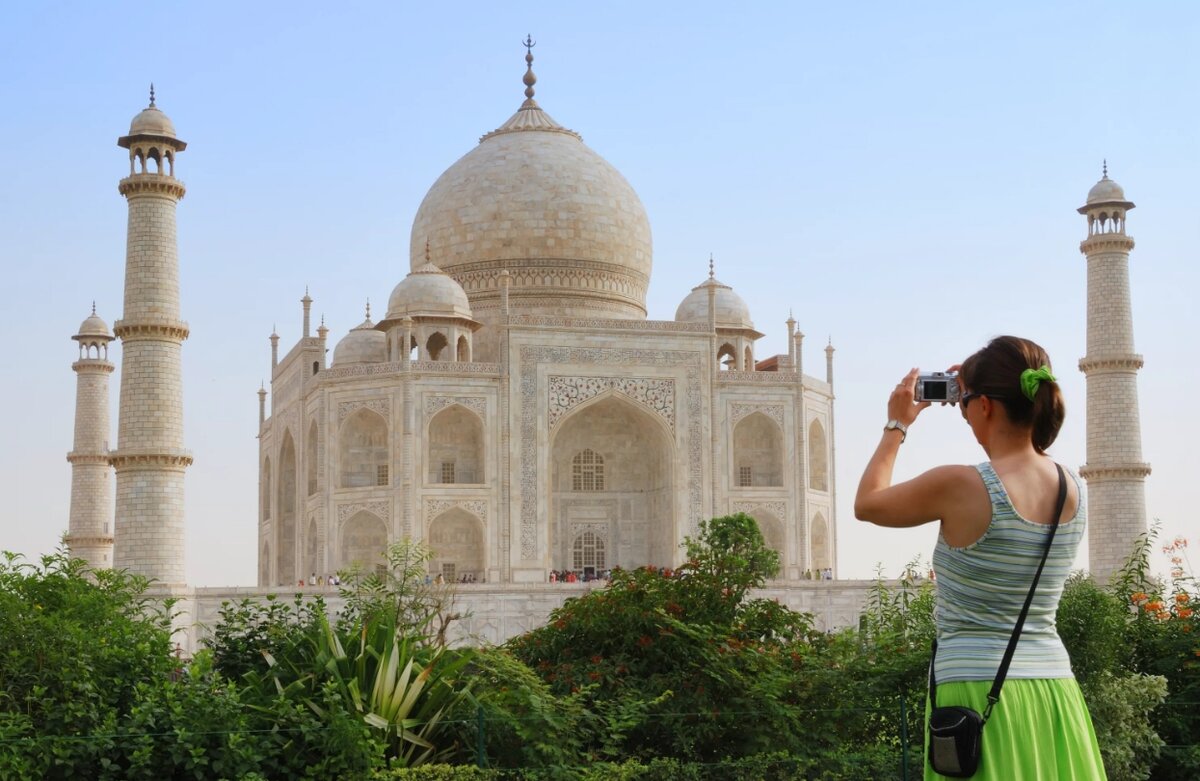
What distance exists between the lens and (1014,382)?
10.2 ft

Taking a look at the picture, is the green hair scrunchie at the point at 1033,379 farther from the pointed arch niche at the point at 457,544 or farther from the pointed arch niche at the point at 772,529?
the pointed arch niche at the point at 772,529

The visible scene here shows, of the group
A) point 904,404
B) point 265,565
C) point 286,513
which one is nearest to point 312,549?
point 286,513

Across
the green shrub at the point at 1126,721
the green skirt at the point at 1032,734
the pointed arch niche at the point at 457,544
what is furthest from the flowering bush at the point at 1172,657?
the pointed arch niche at the point at 457,544

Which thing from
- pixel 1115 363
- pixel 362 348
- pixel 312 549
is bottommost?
pixel 312 549

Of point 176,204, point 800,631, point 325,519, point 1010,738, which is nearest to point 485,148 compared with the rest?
point 325,519

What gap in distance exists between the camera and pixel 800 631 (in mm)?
9500

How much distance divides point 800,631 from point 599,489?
20.9 metres

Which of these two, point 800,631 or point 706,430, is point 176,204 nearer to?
point 706,430

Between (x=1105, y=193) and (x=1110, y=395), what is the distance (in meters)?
3.50

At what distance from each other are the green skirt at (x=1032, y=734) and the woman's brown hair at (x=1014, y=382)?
523 millimetres

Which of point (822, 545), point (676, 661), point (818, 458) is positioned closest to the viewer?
point (676, 661)

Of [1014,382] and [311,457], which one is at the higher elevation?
[311,457]

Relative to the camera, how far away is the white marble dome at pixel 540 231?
32.8 meters

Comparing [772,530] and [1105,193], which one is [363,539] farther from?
[1105,193]
